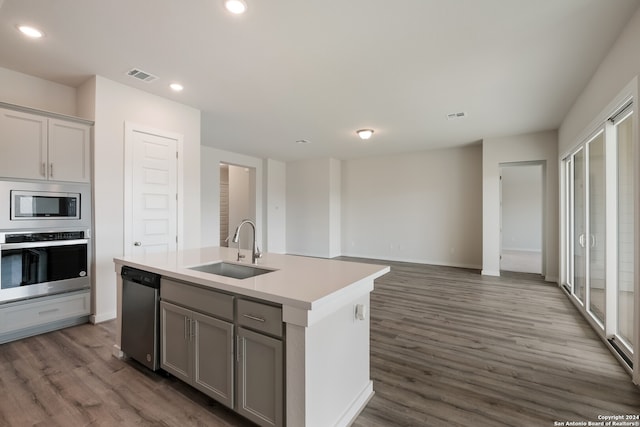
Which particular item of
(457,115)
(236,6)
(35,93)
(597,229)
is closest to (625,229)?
(597,229)

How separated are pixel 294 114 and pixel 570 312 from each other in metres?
4.75

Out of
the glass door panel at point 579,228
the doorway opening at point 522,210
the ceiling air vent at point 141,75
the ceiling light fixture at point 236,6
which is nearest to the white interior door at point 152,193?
the ceiling air vent at point 141,75

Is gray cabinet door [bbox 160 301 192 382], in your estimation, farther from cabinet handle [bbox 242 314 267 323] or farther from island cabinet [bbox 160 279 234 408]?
cabinet handle [bbox 242 314 267 323]

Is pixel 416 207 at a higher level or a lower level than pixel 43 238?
higher

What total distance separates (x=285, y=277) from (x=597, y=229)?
3681mm

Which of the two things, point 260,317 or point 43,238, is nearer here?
point 260,317

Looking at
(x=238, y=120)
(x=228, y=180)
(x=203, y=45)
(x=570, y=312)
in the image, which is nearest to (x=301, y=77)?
(x=203, y=45)

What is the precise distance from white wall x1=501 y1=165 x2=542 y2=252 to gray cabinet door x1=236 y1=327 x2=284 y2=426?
33.6 ft

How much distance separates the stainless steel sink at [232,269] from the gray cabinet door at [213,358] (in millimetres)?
462

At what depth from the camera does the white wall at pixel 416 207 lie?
6863 millimetres

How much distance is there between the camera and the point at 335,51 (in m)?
2.83

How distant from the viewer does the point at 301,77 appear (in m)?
3.37

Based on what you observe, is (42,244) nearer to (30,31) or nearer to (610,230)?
(30,31)

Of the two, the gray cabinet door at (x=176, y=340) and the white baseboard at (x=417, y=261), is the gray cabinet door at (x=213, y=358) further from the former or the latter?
the white baseboard at (x=417, y=261)
